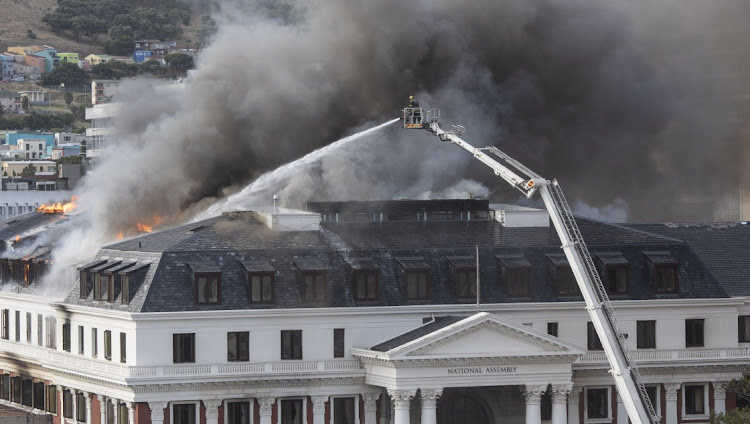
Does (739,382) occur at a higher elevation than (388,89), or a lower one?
lower

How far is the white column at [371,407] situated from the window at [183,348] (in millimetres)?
7937

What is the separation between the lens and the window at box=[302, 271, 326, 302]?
86.9 metres

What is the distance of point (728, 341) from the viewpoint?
92750 millimetres

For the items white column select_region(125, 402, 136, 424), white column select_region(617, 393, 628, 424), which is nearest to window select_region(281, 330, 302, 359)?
white column select_region(125, 402, 136, 424)

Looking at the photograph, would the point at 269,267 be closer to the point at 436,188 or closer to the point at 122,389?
the point at 122,389

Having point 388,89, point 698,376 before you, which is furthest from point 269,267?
point 388,89

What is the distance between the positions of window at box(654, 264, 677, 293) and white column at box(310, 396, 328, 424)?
1664 centimetres

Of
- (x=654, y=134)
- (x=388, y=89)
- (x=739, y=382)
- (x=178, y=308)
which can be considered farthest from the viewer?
(x=654, y=134)

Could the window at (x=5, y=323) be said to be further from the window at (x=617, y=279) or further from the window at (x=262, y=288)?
the window at (x=617, y=279)

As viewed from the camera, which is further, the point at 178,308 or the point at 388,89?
the point at 388,89

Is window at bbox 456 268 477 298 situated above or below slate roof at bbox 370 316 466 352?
above

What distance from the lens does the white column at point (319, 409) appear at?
3413 inches

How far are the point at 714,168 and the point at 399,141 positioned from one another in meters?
28.9

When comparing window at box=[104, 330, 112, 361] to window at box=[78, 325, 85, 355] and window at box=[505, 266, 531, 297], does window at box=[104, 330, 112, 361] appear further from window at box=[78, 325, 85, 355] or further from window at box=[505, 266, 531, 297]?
window at box=[505, 266, 531, 297]
